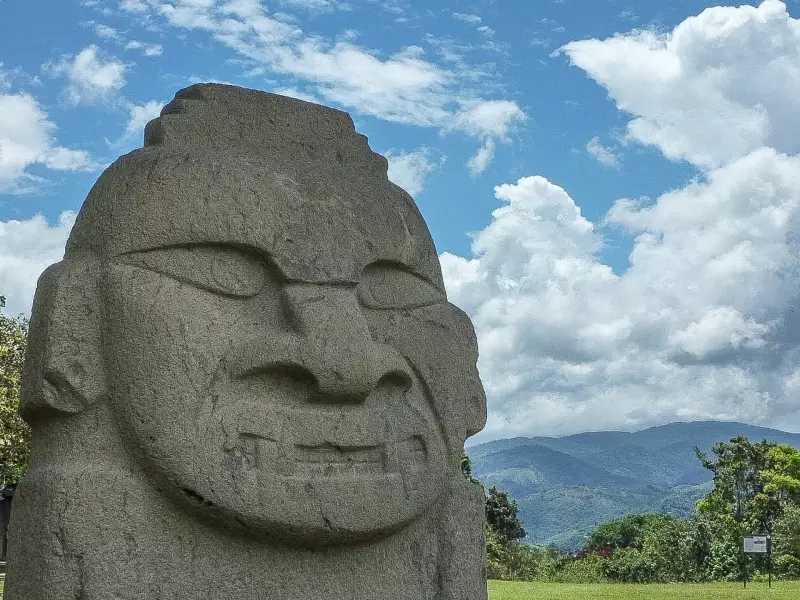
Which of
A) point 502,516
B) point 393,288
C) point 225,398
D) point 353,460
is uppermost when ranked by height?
point 393,288

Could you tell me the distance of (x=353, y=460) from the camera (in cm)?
402

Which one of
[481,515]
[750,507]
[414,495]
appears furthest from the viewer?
[750,507]

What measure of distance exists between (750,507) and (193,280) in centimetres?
2659

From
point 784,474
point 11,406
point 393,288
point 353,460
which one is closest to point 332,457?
point 353,460

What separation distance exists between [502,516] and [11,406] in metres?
24.3

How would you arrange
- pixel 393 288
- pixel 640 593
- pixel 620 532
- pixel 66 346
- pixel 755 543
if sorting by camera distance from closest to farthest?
pixel 66 346 → pixel 393 288 → pixel 640 593 → pixel 755 543 → pixel 620 532

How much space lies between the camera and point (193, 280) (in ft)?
12.8

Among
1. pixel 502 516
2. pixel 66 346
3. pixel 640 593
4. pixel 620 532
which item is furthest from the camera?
pixel 620 532

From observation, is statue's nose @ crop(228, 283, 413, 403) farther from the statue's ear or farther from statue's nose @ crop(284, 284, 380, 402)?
the statue's ear

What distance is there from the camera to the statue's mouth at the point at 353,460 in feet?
12.8

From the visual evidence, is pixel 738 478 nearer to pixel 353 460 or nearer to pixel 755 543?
pixel 755 543

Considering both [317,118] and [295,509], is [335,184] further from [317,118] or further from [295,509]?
[295,509]

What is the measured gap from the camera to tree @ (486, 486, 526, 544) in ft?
110

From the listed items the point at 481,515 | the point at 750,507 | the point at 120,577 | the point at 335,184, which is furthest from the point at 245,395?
the point at 750,507
